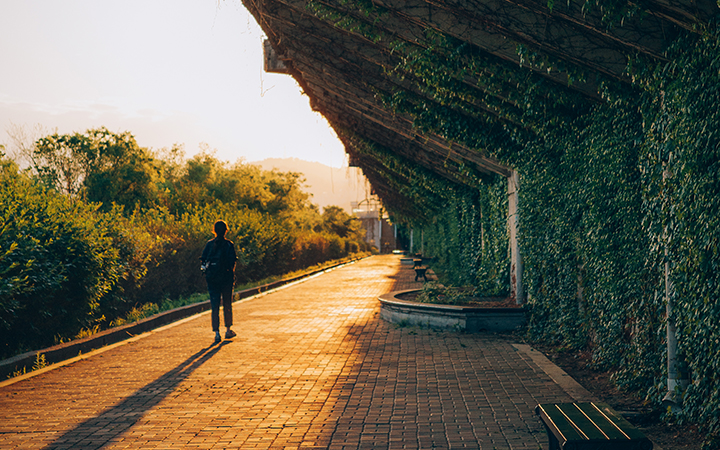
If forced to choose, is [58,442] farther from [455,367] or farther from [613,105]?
[613,105]

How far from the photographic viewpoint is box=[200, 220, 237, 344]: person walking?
361 inches

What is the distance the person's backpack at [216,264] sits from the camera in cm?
923

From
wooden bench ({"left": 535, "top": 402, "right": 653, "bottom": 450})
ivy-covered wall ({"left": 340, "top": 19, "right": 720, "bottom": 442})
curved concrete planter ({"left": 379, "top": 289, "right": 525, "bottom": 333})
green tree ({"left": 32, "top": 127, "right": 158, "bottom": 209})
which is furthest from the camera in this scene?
green tree ({"left": 32, "top": 127, "right": 158, "bottom": 209})

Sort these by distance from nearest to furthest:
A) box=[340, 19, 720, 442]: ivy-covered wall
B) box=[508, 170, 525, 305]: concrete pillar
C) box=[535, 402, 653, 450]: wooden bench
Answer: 1. box=[535, 402, 653, 450]: wooden bench
2. box=[340, 19, 720, 442]: ivy-covered wall
3. box=[508, 170, 525, 305]: concrete pillar

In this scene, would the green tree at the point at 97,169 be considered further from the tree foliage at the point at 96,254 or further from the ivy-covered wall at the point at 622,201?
the ivy-covered wall at the point at 622,201

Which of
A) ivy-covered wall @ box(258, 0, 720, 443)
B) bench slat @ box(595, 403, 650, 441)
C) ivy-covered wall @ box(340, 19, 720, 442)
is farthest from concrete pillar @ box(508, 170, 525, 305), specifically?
bench slat @ box(595, 403, 650, 441)

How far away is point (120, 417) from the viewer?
510 cm

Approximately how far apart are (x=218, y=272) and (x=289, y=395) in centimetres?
390

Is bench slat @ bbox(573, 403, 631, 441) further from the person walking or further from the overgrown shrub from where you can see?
the person walking

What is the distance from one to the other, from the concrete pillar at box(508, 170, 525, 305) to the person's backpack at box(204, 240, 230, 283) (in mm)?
5199

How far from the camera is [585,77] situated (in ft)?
19.2

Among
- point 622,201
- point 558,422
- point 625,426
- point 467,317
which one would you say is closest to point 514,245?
point 467,317

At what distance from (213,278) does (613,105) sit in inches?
252

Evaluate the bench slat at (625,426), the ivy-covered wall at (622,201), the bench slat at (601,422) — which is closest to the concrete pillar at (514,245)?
the ivy-covered wall at (622,201)
